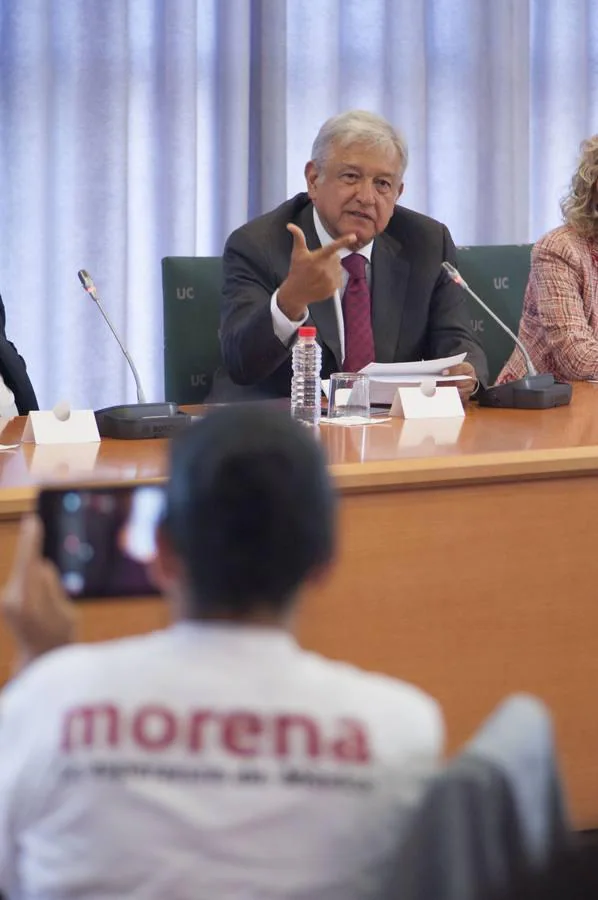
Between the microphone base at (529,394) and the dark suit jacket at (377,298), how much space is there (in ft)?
0.73

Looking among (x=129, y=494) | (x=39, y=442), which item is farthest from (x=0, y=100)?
(x=129, y=494)

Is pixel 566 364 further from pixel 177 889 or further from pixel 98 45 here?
pixel 177 889

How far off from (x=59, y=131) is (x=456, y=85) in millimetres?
1378

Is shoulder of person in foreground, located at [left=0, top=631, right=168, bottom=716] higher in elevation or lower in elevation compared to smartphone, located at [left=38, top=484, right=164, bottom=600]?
lower

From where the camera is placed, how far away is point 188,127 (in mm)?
3971

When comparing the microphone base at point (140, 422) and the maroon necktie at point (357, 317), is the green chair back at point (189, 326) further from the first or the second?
the microphone base at point (140, 422)

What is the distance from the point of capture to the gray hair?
288cm

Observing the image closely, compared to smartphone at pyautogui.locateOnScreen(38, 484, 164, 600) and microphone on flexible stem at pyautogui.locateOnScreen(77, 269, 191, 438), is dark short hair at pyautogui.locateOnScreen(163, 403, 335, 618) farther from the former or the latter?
microphone on flexible stem at pyautogui.locateOnScreen(77, 269, 191, 438)

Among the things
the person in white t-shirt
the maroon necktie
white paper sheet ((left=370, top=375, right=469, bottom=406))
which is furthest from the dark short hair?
the maroon necktie

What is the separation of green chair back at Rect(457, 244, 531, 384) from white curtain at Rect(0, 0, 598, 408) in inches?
38.5

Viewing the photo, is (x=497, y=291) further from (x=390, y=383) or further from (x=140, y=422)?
(x=140, y=422)

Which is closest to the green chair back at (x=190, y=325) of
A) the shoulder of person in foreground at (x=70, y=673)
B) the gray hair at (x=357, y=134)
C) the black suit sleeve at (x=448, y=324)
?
the gray hair at (x=357, y=134)

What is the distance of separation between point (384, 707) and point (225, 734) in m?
0.11

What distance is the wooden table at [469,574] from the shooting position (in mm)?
1812
